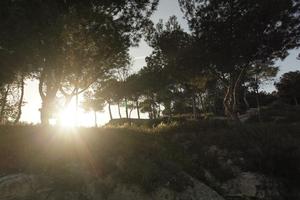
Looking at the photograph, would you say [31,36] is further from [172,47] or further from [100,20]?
[172,47]

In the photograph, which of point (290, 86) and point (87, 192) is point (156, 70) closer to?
point (87, 192)

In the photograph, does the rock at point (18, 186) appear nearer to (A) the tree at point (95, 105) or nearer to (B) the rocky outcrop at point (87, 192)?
(B) the rocky outcrop at point (87, 192)

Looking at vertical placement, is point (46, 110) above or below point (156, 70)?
below

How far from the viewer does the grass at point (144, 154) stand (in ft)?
35.3

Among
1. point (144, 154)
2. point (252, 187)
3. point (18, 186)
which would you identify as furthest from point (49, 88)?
point (252, 187)

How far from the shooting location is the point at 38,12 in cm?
1284

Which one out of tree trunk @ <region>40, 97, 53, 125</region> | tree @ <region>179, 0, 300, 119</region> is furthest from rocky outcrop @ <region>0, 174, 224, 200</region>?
tree @ <region>179, 0, 300, 119</region>

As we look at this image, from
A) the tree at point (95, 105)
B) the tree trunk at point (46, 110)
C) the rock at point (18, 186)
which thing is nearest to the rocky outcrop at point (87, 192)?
the rock at point (18, 186)

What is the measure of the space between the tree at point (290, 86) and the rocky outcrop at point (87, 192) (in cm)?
6048

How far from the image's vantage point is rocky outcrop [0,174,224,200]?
9.36m

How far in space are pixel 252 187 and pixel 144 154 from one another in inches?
180

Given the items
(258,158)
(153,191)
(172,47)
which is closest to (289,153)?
(258,158)

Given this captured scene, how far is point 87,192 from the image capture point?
998 cm

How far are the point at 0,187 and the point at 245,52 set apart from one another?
21220 mm
